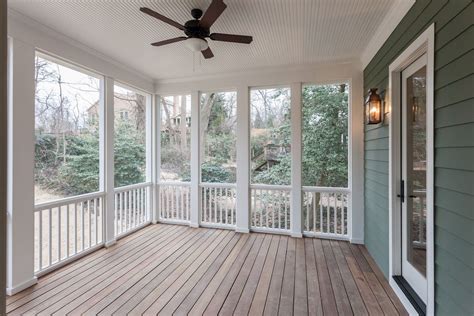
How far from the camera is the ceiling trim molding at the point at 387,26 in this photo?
2.28 m

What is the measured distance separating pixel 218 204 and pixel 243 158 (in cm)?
102

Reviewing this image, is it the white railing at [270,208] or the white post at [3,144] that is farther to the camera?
the white railing at [270,208]

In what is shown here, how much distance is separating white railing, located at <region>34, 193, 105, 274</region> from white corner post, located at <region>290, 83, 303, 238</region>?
9.79 feet

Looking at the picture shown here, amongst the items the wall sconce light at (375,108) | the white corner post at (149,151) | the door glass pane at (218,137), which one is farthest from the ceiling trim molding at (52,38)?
the wall sconce light at (375,108)

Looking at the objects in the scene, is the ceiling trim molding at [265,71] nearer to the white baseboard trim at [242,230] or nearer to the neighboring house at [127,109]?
the neighboring house at [127,109]

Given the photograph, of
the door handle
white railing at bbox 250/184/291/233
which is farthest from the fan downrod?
white railing at bbox 250/184/291/233

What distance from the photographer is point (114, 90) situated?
3871 mm

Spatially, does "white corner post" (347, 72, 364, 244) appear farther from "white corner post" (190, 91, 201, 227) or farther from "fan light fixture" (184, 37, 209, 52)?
"white corner post" (190, 91, 201, 227)

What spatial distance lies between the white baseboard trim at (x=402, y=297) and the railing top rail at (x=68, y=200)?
12.5 ft

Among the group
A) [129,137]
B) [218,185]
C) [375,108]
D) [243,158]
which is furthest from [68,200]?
[375,108]

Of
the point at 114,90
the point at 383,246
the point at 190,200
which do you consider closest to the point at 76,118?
the point at 114,90

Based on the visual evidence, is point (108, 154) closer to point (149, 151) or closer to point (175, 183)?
point (149, 151)

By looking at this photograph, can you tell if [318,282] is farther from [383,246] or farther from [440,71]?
[440,71]

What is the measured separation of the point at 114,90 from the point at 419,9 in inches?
154
